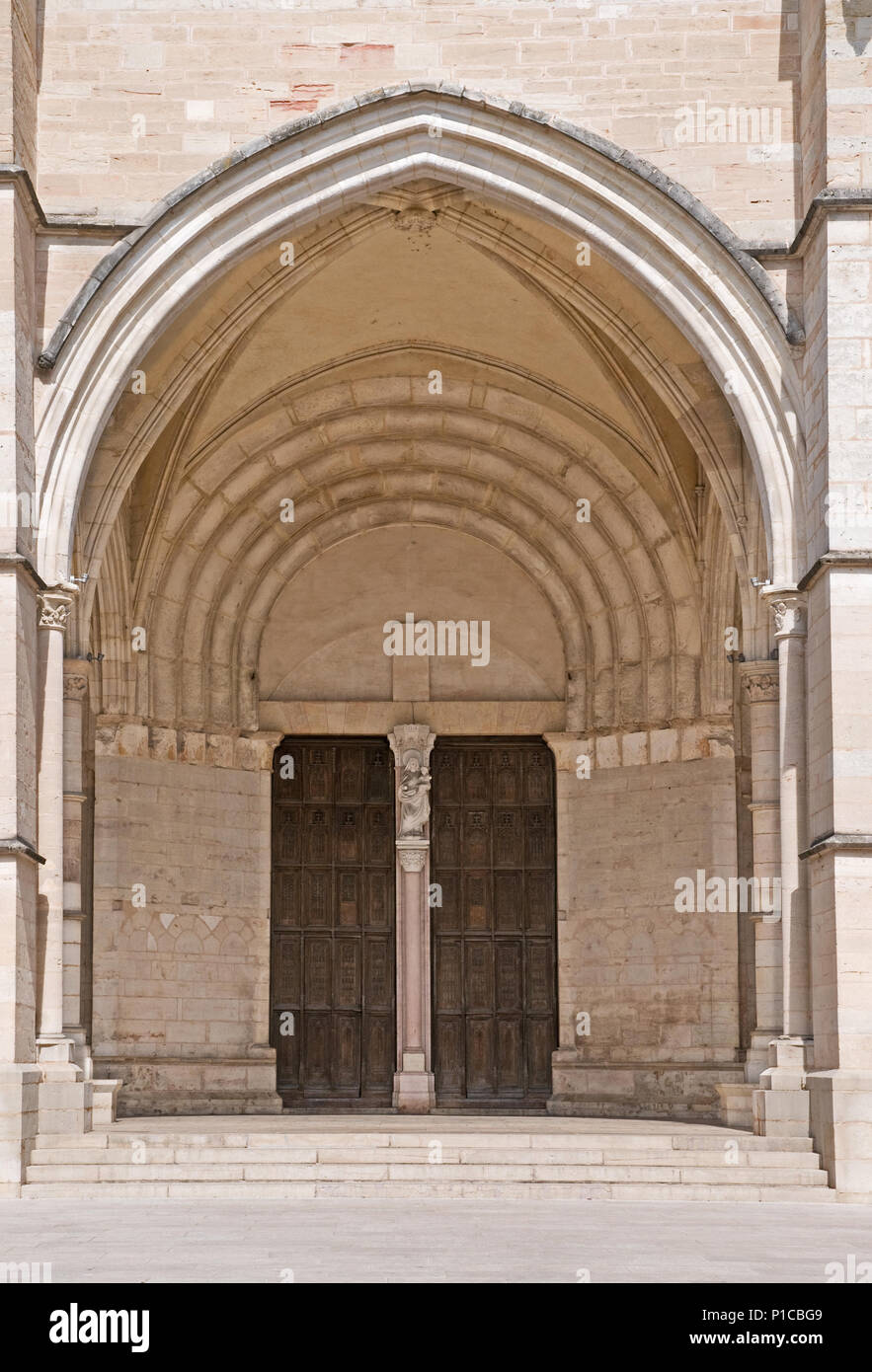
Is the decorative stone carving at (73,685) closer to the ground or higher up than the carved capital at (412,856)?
higher up

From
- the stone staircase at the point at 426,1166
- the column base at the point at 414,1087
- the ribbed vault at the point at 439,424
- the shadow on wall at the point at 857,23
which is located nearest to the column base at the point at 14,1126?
the stone staircase at the point at 426,1166

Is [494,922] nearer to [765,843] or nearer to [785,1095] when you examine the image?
[765,843]

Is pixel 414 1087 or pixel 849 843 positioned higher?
pixel 849 843

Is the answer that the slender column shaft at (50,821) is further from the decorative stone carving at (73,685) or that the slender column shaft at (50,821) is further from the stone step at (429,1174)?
the decorative stone carving at (73,685)

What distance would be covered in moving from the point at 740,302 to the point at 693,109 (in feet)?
4.22

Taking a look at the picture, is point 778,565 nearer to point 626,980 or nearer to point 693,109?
point 693,109

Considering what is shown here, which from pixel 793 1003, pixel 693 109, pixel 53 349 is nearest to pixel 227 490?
pixel 53 349

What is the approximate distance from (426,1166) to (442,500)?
7.17 metres

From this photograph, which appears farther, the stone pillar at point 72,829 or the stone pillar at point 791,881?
the stone pillar at point 72,829

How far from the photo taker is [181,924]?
51.5 feet

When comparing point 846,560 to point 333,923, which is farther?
point 333,923

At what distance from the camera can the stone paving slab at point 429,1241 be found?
6844mm

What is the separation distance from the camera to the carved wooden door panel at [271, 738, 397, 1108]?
1628cm

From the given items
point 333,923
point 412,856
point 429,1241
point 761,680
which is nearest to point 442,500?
point 412,856
